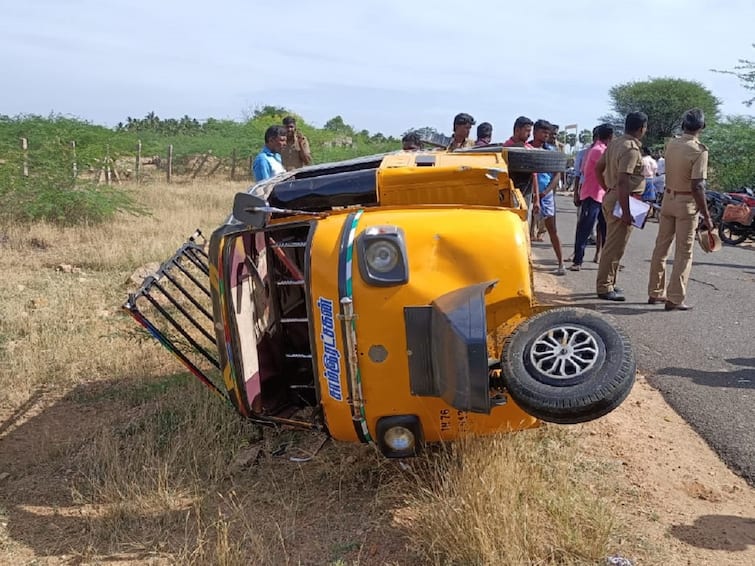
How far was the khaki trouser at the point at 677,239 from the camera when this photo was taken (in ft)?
21.6

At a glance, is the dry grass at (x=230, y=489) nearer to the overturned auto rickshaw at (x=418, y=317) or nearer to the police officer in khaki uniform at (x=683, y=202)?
the overturned auto rickshaw at (x=418, y=317)

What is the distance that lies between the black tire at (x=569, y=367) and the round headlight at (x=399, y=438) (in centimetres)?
59

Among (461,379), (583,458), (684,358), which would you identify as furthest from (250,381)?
(684,358)

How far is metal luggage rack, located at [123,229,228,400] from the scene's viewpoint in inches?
151

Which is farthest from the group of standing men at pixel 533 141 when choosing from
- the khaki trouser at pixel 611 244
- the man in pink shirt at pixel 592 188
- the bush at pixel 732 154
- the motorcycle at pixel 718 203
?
the bush at pixel 732 154

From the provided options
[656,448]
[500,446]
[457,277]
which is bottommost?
[656,448]

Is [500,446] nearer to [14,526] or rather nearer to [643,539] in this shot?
[643,539]

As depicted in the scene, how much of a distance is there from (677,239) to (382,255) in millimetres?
4822

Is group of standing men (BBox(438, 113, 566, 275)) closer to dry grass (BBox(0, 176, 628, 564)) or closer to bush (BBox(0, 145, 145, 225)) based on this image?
dry grass (BBox(0, 176, 628, 564))

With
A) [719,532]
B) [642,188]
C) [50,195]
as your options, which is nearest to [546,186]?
[642,188]

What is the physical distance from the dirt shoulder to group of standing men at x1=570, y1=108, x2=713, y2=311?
2.55m

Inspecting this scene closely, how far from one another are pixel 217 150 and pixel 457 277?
3528cm

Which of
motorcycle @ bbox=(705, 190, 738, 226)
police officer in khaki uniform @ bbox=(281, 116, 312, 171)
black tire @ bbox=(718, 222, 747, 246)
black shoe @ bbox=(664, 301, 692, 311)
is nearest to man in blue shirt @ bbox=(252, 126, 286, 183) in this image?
police officer in khaki uniform @ bbox=(281, 116, 312, 171)

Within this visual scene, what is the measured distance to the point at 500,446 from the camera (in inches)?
131
